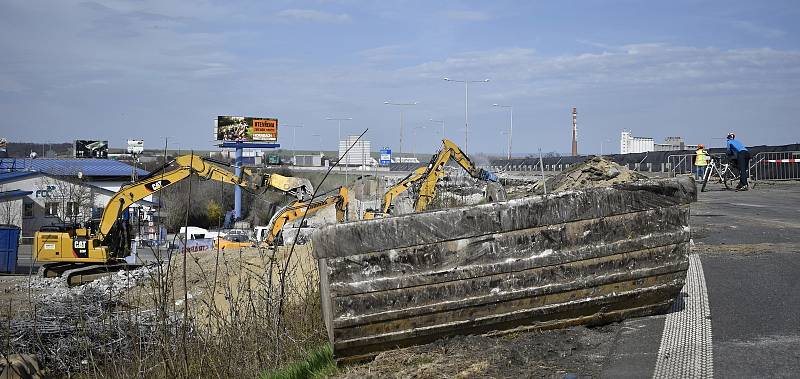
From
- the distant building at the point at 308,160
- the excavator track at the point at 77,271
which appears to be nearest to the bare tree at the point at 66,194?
the excavator track at the point at 77,271

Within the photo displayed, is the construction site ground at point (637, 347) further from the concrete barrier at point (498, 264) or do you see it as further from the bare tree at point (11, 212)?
the bare tree at point (11, 212)

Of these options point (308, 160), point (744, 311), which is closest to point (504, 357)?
point (744, 311)

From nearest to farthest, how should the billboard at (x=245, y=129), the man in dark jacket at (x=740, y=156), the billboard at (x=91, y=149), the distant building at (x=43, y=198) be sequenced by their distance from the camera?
the man in dark jacket at (x=740, y=156), the distant building at (x=43, y=198), the billboard at (x=245, y=129), the billboard at (x=91, y=149)

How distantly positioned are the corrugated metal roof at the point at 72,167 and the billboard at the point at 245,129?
9770mm

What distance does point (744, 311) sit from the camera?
6.92m

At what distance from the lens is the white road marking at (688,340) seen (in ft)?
17.4

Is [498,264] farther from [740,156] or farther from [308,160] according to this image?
[308,160]

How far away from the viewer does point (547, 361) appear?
5.77 m

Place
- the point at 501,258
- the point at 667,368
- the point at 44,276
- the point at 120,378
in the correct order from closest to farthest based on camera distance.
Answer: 1. the point at 667,368
2. the point at 501,258
3. the point at 120,378
4. the point at 44,276

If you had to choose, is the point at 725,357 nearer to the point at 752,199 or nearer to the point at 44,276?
the point at 752,199

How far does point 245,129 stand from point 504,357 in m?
82.6

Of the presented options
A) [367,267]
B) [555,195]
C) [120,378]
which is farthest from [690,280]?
[120,378]

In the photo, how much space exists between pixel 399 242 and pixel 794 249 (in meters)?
6.67

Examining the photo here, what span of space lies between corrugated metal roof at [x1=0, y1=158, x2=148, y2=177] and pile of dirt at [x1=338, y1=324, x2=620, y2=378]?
2838 inches
